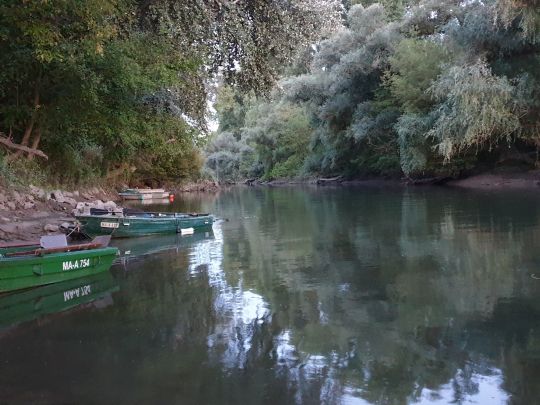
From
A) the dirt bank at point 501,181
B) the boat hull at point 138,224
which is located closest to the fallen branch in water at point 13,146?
the boat hull at point 138,224

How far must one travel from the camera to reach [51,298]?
8.80 metres

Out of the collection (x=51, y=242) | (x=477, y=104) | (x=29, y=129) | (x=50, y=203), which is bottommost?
(x=51, y=242)

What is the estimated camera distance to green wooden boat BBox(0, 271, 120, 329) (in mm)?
7891

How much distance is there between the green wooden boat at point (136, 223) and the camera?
50.3 ft

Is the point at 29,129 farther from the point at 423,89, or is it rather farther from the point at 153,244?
the point at 423,89

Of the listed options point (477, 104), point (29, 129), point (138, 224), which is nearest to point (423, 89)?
point (477, 104)

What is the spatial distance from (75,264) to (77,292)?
2.30ft

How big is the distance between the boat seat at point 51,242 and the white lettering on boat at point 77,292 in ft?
2.89

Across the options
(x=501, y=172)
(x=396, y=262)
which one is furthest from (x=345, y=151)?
(x=396, y=262)

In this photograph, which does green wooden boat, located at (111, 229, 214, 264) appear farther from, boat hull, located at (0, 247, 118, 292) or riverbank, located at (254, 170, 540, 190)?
riverbank, located at (254, 170, 540, 190)

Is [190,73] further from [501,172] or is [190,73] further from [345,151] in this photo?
[345,151]

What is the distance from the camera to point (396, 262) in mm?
10680

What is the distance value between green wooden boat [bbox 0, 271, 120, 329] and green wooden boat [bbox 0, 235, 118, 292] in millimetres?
139

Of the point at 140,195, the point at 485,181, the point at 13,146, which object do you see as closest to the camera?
the point at 13,146
